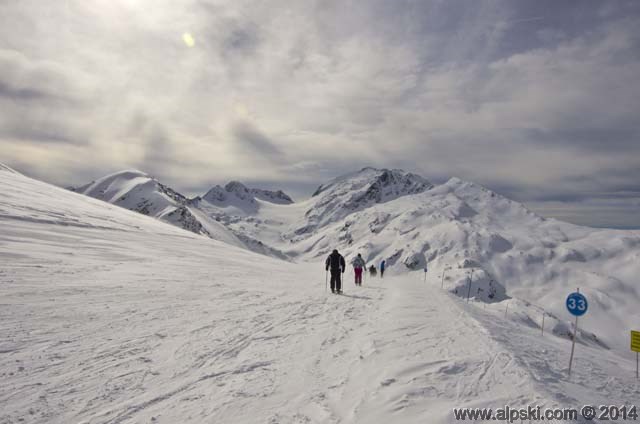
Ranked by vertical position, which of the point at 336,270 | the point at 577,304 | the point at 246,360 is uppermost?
the point at 577,304

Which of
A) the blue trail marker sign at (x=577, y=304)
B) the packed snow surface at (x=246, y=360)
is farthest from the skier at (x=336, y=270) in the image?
Answer: the blue trail marker sign at (x=577, y=304)

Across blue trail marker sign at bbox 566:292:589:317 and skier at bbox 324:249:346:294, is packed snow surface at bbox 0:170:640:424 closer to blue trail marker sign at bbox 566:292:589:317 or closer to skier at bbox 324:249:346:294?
blue trail marker sign at bbox 566:292:589:317

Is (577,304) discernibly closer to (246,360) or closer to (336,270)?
(246,360)

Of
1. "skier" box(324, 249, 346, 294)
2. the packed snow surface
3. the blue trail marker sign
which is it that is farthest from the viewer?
"skier" box(324, 249, 346, 294)

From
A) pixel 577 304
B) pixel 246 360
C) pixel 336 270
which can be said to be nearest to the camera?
pixel 246 360

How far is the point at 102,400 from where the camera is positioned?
518 centimetres

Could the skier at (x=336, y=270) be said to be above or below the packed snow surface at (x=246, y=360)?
above

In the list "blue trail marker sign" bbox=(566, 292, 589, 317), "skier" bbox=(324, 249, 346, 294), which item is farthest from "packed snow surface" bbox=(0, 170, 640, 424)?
"skier" bbox=(324, 249, 346, 294)

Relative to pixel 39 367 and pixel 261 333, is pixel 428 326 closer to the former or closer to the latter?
pixel 261 333

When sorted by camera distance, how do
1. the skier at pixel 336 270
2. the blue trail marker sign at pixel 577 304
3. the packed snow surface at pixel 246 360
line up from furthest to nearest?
the skier at pixel 336 270, the blue trail marker sign at pixel 577 304, the packed snow surface at pixel 246 360

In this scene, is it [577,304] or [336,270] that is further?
[336,270]

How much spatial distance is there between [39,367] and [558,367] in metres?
11.2

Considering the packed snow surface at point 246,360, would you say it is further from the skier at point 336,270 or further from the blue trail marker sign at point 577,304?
the skier at point 336,270

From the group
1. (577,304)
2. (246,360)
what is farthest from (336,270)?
(246,360)
